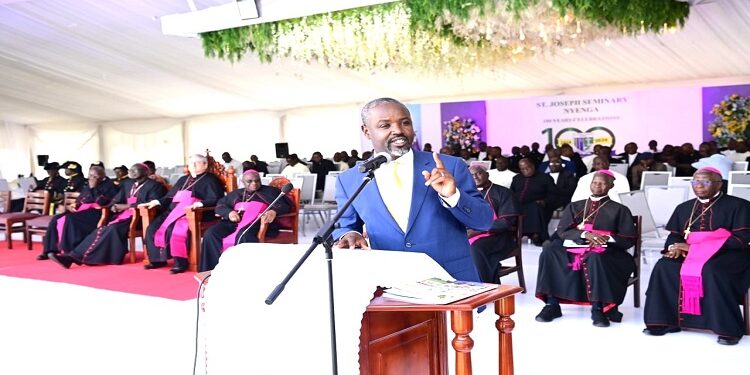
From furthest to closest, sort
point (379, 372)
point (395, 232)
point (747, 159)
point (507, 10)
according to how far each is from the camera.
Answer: point (747, 159), point (507, 10), point (395, 232), point (379, 372)

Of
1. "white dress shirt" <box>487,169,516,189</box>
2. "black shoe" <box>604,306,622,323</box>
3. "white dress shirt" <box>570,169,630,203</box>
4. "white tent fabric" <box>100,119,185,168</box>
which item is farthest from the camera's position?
"white tent fabric" <box>100,119,185,168</box>

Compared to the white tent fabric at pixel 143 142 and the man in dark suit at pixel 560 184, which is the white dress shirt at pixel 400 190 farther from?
the white tent fabric at pixel 143 142

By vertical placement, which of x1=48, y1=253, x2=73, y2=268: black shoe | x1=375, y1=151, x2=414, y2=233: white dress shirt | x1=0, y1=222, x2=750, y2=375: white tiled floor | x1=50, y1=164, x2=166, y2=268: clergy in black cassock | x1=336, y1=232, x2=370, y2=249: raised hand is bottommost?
x1=0, y1=222, x2=750, y2=375: white tiled floor

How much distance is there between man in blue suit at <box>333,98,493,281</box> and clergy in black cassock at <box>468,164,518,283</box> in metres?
3.15

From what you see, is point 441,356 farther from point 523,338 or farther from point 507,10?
point 507,10

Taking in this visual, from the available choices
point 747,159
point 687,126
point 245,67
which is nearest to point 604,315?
point 747,159

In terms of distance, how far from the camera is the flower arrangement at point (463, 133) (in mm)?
16453

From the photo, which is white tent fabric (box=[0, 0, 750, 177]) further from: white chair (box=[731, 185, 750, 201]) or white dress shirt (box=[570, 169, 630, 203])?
white chair (box=[731, 185, 750, 201])

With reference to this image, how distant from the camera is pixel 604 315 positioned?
17.6ft

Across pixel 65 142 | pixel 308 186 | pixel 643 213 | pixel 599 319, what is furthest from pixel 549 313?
pixel 65 142

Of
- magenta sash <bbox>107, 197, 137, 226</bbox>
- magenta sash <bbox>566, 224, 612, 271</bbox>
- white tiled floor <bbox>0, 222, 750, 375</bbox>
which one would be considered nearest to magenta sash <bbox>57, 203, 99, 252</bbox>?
magenta sash <bbox>107, 197, 137, 226</bbox>

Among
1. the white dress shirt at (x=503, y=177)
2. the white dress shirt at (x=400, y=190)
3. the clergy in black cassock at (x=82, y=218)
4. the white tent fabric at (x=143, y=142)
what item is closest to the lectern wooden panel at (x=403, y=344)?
the white dress shirt at (x=400, y=190)

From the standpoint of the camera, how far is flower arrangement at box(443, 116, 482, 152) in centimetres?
1645

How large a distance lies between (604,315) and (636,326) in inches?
8.4
